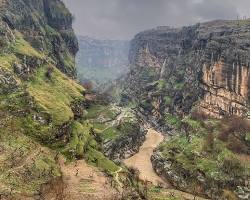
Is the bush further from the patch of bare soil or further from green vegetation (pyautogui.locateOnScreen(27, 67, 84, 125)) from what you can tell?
green vegetation (pyautogui.locateOnScreen(27, 67, 84, 125))

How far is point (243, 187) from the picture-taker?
180375 mm

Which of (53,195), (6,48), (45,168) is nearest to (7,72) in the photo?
(6,48)

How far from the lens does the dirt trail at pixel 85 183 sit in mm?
126250

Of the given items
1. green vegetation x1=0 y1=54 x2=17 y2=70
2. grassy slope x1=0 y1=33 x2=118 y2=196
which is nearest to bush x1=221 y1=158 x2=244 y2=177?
grassy slope x1=0 y1=33 x2=118 y2=196

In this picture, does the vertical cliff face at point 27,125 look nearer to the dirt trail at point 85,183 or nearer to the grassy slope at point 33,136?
the grassy slope at point 33,136

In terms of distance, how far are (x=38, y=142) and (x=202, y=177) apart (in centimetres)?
7071

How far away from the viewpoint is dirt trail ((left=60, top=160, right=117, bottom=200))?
414 ft

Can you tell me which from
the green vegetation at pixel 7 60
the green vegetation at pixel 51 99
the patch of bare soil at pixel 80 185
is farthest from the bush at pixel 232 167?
the green vegetation at pixel 7 60

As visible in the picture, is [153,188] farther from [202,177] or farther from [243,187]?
[243,187]

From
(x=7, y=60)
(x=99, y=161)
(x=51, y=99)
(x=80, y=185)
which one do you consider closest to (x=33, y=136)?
(x=99, y=161)

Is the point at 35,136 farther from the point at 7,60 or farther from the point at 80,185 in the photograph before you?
the point at 7,60

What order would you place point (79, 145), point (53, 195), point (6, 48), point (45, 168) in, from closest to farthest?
1. point (53, 195)
2. point (45, 168)
3. point (79, 145)
4. point (6, 48)

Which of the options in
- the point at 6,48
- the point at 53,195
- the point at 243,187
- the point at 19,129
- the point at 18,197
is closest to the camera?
the point at 18,197

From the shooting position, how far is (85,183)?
453 feet
